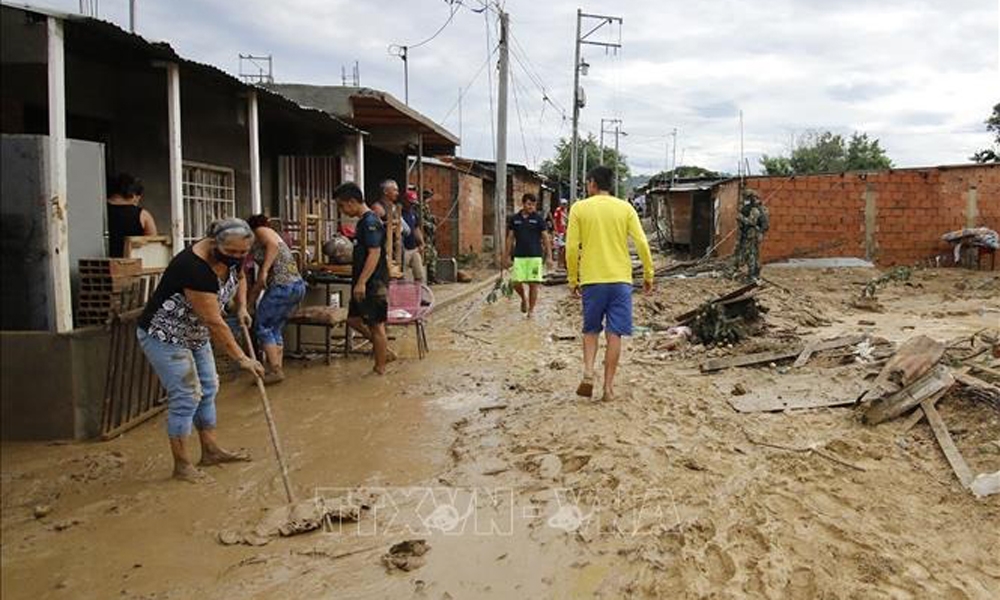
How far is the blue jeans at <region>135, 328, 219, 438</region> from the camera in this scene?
363 centimetres

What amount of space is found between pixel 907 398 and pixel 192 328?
4.24m

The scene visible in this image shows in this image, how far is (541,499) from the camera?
142 inches

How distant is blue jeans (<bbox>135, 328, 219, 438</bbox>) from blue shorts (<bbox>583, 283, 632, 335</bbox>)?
8.55 ft

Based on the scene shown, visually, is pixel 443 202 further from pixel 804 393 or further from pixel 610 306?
pixel 804 393

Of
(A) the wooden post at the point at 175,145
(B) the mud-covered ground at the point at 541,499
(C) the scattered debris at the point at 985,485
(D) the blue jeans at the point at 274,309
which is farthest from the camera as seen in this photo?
(D) the blue jeans at the point at 274,309

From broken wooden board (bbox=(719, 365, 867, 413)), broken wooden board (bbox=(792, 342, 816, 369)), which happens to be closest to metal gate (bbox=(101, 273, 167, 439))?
broken wooden board (bbox=(719, 365, 867, 413))

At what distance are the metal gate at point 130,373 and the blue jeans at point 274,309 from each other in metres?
1.40

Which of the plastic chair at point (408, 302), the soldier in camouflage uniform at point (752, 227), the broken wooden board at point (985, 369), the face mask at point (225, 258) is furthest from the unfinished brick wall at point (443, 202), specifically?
the face mask at point (225, 258)

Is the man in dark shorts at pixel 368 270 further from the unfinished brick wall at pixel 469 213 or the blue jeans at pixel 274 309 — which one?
the unfinished brick wall at pixel 469 213

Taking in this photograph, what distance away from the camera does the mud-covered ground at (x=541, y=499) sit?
2.80 m

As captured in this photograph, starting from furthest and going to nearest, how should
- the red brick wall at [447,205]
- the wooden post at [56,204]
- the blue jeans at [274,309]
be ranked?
the red brick wall at [447,205]
the blue jeans at [274,309]
the wooden post at [56,204]

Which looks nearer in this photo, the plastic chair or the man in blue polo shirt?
the plastic chair

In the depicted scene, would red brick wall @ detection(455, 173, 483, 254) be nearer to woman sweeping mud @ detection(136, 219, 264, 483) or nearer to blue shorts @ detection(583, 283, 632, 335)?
blue shorts @ detection(583, 283, 632, 335)

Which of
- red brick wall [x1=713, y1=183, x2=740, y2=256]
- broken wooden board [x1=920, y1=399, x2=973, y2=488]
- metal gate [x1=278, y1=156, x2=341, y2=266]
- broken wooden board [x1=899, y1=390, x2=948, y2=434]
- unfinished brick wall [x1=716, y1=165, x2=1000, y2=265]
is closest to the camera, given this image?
broken wooden board [x1=920, y1=399, x2=973, y2=488]
